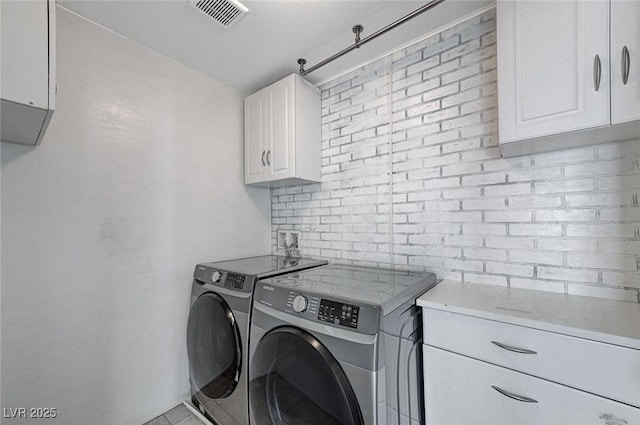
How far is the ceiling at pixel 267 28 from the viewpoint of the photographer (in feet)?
4.84

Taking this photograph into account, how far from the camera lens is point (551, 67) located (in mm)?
1104

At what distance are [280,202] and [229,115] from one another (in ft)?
2.97

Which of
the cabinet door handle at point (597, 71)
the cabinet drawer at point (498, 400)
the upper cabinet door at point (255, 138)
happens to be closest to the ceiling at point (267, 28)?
the upper cabinet door at point (255, 138)

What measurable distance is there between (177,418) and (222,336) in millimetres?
736

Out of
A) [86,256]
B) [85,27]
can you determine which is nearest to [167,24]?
[85,27]

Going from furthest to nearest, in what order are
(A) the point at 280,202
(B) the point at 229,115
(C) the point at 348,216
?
(A) the point at 280,202 → (B) the point at 229,115 → (C) the point at 348,216

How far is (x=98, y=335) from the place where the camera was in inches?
62.4

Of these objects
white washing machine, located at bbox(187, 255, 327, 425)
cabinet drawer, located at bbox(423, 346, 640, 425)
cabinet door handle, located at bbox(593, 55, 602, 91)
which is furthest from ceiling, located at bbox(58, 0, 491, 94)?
cabinet drawer, located at bbox(423, 346, 640, 425)

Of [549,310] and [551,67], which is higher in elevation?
[551,67]

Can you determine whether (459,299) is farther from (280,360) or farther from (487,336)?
(280,360)

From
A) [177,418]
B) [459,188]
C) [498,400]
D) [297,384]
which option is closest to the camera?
[498,400]

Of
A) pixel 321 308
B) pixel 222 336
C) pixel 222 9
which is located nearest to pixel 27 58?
pixel 222 9

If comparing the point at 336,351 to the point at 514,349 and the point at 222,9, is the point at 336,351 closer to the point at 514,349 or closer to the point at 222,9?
the point at 514,349

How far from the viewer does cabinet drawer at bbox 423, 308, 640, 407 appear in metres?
0.84
